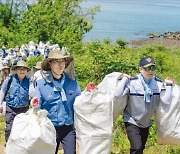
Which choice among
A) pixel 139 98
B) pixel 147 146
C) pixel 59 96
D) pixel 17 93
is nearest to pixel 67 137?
pixel 59 96

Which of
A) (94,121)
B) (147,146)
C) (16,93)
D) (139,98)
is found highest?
(139,98)

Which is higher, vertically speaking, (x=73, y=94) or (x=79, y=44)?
(x=73, y=94)

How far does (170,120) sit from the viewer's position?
4676mm

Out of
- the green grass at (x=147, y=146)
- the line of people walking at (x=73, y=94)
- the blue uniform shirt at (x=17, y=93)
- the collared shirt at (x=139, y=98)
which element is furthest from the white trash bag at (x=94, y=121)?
the green grass at (x=147, y=146)

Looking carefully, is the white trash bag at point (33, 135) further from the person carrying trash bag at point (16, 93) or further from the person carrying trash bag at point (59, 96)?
the person carrying trash bag at point (16, 93)

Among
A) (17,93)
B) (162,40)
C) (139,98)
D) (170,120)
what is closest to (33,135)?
(139,98)

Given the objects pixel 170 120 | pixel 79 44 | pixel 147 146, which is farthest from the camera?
pixel 79 44

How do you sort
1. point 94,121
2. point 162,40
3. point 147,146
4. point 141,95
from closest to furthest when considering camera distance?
point 94,121
point 141,95
point 147,146
point 162,40

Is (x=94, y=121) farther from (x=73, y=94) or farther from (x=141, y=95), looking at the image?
(x=141, y=95)

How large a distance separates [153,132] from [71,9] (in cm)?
1314

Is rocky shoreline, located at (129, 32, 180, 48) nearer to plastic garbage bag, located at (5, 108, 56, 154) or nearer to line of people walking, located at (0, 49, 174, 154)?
line of people walking, located at (0, 49, 174, 154)

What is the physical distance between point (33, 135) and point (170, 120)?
1.59m

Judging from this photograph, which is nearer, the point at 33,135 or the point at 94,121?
the point at 33,135

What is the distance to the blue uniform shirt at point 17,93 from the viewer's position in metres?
5.52
